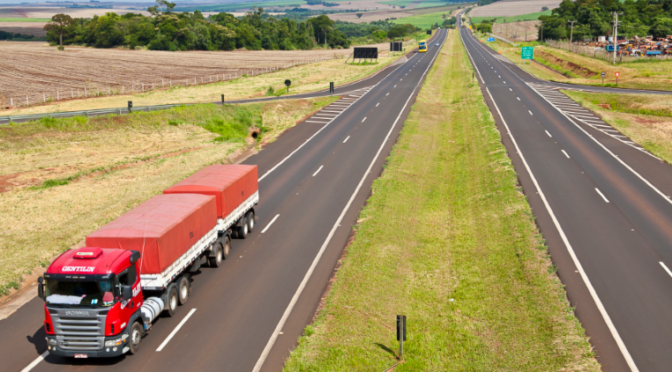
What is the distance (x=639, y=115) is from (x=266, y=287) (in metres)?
47.3

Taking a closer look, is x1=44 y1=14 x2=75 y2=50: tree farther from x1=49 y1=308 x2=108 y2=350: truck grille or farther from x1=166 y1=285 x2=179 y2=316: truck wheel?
x1=49 y1=308 x2=108 y2=350: truck grille

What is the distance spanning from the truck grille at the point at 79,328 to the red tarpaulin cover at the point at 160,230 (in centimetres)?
Result: 210

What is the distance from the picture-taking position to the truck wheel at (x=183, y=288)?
1681 centimetres

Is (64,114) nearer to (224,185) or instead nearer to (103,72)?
(224,185)

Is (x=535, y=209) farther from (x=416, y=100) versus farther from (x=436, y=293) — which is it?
(x=416, y=100)

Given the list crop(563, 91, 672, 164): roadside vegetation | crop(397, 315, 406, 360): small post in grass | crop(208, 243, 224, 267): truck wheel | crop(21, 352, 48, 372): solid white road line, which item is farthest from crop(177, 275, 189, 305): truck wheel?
crop(563, 91, 672, 164): roadside vegetation

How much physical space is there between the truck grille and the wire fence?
165ft

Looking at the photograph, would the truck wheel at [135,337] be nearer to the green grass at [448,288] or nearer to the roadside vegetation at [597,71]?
the green grass at [448,288]

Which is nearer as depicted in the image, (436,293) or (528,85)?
(436,293)

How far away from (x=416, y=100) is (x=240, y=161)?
28815 millimetres

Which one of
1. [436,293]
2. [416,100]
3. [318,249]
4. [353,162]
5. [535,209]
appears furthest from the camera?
[416,100]

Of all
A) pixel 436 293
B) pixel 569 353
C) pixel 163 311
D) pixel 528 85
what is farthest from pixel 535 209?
pixel 528 85

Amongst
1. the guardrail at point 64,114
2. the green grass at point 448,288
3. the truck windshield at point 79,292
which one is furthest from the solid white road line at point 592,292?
the guardrail at point 64,114

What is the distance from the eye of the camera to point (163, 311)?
16.3 metres
